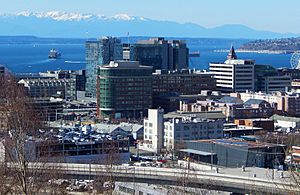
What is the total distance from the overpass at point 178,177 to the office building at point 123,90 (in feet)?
51.2

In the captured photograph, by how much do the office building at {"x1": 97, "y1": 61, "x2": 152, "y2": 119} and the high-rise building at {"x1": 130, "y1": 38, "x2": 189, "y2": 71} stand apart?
817 cm

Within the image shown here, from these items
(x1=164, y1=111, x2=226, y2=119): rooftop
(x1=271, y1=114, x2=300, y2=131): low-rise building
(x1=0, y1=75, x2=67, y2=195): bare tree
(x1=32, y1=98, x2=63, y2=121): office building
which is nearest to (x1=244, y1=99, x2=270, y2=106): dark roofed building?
(x1=271, y1=114, x2=300, y2=131): low-rise building

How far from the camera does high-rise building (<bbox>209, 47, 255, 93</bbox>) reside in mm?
37844

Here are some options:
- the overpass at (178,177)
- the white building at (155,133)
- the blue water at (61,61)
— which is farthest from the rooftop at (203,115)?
the blue water at (61,61)

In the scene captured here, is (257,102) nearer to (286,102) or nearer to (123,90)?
(286,102)

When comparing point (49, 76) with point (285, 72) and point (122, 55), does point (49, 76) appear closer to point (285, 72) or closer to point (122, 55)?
point (122, 55)

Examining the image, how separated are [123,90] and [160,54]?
1031 centimetres

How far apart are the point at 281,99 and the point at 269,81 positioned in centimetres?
615

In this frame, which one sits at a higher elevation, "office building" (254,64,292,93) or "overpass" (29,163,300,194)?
"overpass" (29,163,300,194)

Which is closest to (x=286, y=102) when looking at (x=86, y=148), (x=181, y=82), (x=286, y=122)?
(x=286, y=122)

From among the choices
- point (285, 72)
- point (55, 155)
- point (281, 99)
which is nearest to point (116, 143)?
point (55, 155)

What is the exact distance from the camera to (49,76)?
44.2m

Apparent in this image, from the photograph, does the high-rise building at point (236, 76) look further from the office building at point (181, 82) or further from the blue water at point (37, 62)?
the blue water at point (37, 62)

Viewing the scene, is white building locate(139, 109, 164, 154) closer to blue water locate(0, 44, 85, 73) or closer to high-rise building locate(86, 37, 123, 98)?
high-rise building locate(86, 37, 123, 98)
